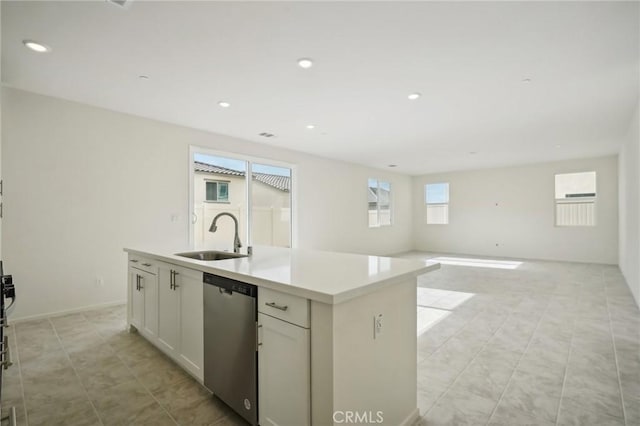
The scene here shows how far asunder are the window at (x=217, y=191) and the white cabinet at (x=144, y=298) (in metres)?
Result: 2.39

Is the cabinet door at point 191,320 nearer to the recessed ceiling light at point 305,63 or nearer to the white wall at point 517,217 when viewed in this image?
the recessed ceiling light at point 305,63

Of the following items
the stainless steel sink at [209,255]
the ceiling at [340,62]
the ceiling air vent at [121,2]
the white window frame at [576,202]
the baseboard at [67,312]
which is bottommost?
the baseboard at [67,312]

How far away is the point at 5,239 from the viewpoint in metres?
3.29

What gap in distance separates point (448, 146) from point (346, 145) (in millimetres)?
2066

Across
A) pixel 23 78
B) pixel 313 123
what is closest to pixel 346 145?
pixel 313 123

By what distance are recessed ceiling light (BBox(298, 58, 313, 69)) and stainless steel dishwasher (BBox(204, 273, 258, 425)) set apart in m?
2.03

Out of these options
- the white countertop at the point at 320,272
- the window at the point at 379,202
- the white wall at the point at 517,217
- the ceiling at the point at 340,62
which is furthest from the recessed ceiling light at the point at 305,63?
the white wall at the point at 517,217

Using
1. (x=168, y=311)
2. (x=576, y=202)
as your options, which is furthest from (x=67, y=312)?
(x=576, y=202)

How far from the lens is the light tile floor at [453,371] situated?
181 centimetres

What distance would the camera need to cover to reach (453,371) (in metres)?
2.30

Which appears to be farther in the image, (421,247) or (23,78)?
(421,247)

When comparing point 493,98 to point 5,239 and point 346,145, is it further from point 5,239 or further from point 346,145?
point 5,239

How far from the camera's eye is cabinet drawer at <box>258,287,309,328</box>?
134 cm

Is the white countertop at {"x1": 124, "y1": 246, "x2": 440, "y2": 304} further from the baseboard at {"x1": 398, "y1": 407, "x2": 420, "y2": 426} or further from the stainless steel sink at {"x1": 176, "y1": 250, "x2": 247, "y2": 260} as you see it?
the baseboard at {"x1": 398, "y1": 407, "x2": 420, "y2": 426}
